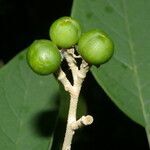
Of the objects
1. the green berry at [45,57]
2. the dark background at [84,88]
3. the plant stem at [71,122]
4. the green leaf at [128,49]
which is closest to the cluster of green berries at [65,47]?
the green berry at [45,57]

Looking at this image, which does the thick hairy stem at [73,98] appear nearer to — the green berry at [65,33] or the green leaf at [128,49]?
the green berry at [65,33]

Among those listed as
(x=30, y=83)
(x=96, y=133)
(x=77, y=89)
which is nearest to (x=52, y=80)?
(x=30, y=83)

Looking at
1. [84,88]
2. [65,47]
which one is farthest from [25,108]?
[84,88]

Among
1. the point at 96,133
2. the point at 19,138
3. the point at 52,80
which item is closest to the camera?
the point at 19,138

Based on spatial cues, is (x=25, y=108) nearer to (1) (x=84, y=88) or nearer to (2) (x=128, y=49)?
(2) (x=128, y=49)

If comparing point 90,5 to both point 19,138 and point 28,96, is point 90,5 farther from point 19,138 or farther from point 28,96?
point 19,138
